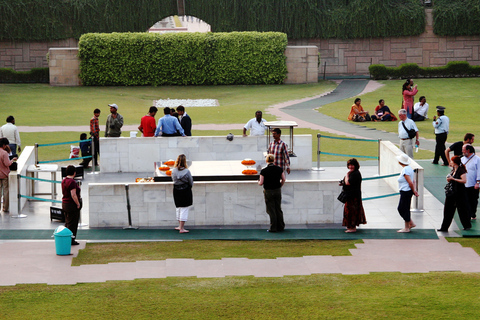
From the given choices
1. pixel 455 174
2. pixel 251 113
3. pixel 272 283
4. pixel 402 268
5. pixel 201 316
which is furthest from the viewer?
pixel 251 113

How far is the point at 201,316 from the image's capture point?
7750 mm

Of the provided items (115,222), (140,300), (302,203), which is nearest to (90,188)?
(115,222)

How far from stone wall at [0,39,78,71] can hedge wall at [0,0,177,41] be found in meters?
0.45

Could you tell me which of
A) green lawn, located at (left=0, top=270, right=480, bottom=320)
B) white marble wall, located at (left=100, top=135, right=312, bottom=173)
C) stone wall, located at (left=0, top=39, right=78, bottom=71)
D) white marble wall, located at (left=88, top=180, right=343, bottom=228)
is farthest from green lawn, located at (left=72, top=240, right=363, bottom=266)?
stone wall, located at (left=0, top=39, right=78, bottom=71)

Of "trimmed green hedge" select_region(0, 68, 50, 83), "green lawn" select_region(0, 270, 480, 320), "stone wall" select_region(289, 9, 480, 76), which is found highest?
"stone wall" select_region(289, 9, 480, 76)

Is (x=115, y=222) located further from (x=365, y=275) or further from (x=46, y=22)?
(x=46, y=22)

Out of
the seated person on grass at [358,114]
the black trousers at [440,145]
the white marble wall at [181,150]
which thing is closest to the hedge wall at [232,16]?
the seated person on grass at [358,114]

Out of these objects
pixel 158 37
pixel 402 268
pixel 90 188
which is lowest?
pixel 402 268

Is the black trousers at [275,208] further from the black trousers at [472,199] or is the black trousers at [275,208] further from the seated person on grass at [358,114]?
the seated person on grass at [358,114]

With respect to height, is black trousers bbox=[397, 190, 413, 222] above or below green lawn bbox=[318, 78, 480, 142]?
below

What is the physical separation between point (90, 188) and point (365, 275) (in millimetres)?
6035

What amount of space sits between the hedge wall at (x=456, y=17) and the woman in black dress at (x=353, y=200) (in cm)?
3888

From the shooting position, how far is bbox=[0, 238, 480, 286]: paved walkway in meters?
9.73

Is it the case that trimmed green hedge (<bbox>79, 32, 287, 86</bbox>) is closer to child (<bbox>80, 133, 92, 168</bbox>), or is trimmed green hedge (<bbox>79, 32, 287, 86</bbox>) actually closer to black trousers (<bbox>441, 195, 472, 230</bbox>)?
child (<bbox>80, 133, 92, 168</bbox>)
